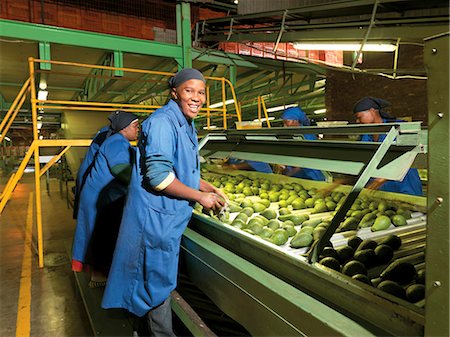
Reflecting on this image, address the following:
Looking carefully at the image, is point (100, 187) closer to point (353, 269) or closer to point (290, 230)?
point (290, 230)

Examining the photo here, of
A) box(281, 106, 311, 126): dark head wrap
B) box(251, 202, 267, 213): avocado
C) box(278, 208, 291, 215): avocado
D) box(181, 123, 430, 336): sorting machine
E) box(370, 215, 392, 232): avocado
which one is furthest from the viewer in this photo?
box(281, 106, 311, 126): dark head wrap

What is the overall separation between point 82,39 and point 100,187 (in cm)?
332

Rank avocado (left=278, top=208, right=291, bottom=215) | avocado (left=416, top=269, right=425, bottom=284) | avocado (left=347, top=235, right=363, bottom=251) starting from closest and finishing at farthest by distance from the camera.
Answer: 1. avocado (left=416, top=269, right=425, bottom=284)
2. avocado (left=347, top=235, right=363, bottom=251)
3. avocado (left=278, top=208, right=291, bottom=215)

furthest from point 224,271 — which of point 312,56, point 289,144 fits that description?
point 312,56

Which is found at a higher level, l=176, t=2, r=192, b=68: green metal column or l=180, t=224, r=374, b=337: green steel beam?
l=176, t=2, r=192, b=68: green metal column

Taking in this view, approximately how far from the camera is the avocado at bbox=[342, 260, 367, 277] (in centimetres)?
149

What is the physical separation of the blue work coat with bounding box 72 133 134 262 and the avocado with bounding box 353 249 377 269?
2.29m

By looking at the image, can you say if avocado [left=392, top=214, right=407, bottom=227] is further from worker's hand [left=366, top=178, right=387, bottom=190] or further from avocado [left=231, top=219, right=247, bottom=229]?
avocado [left=231, top=219, right=247, bottom=229]

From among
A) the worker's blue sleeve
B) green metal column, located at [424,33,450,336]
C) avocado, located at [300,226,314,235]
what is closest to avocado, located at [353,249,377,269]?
avocado, located at [300,226,314,235]

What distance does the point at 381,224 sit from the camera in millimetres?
2016

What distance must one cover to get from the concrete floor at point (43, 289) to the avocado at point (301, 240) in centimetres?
253

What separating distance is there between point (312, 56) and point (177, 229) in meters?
6.56

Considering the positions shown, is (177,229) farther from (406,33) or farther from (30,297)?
(406,33)

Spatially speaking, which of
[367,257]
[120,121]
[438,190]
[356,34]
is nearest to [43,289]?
[120,121]
